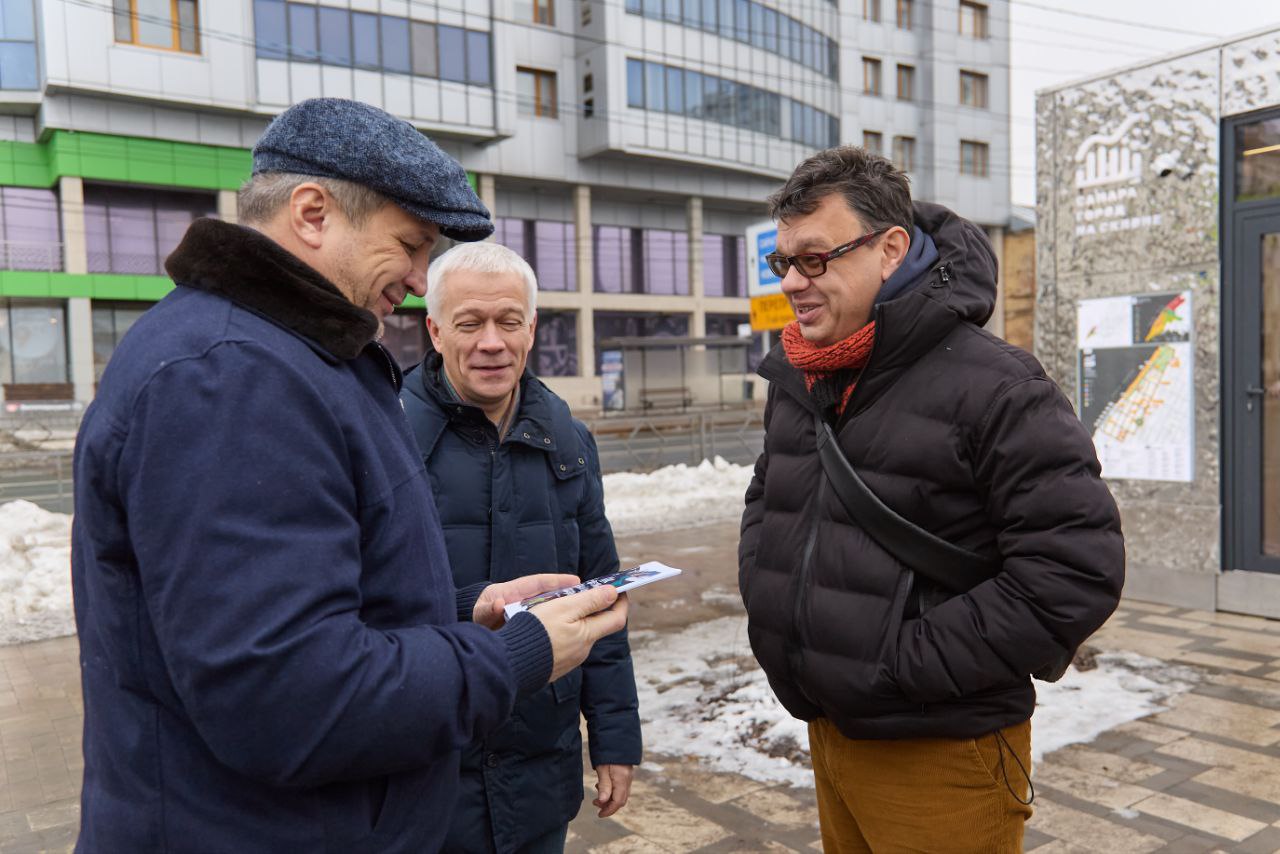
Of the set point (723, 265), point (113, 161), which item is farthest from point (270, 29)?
point (723, 265)

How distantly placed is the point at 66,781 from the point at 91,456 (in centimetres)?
373

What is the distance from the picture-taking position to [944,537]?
2176 mm

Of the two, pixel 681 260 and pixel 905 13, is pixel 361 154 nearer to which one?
pixel 681 260

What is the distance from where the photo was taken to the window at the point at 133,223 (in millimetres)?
27172

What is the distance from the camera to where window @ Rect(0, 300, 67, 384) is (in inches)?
1011

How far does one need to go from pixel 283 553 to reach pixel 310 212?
0.54m

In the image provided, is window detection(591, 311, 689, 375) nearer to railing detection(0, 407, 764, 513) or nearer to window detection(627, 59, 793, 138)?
window detection(627, 59, 793, 138)

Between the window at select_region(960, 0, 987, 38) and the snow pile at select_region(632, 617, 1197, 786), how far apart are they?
42.6 m

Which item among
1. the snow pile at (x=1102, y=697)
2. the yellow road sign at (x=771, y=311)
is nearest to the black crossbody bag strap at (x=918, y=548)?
the snow pile at (x=1102, y=697)

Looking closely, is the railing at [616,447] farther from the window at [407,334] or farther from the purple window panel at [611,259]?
the purple window panel at [611,259]

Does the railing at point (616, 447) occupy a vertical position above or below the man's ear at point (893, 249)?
below

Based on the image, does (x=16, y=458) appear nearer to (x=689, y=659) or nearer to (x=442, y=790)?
(x=689, y=659)

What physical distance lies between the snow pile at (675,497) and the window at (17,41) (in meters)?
10.4

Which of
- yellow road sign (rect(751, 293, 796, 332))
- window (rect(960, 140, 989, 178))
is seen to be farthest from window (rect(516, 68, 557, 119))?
yellow road sign (rect(751, 293, 796, 332))
